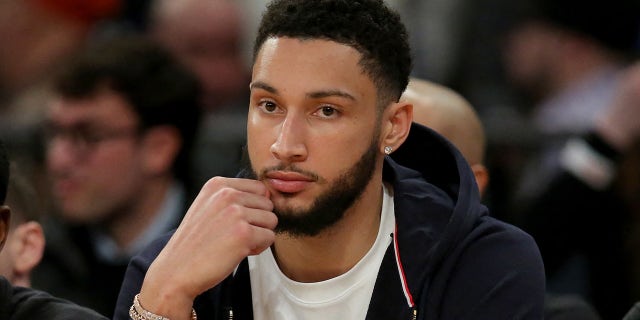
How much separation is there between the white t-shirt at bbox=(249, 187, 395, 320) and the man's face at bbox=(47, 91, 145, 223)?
207cm

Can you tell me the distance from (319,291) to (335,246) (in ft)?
0.42

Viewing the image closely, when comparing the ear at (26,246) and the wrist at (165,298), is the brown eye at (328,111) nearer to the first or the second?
the wrist at (165,298)

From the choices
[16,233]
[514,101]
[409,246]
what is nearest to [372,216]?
[409,246]

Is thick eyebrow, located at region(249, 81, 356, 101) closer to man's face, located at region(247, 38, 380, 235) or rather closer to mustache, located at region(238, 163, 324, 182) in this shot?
man's face, located at region(247, 38, 380, 235)

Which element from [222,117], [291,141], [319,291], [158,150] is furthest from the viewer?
[222,117]

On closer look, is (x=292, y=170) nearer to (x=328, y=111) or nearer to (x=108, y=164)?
(x=328, y=111)

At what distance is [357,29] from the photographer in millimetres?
3271

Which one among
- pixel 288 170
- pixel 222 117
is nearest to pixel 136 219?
pixel 222 117

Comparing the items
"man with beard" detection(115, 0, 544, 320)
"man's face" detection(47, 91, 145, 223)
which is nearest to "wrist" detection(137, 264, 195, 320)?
"man with beard" detection(115, 0, 544, 320)

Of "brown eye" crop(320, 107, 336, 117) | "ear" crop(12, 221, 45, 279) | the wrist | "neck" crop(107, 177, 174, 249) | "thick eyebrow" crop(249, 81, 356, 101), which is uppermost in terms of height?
"thick eyebrow" crop(249, 81, 356, 101)

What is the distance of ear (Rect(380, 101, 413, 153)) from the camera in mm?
3393

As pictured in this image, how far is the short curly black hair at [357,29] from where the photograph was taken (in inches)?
128

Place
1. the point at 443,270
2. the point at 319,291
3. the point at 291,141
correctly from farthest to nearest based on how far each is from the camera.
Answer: the point at 319,291, the point at 443,270, the point at 291,141

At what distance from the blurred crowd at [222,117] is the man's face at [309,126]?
110 centimetres
